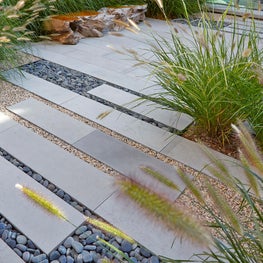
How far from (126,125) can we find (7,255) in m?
1.14

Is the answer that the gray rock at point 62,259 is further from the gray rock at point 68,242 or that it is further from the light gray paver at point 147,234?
the light gray paver at point 147,234

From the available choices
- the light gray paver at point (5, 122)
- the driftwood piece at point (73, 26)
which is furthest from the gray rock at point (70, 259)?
the driftwood piece at point (73, 26)

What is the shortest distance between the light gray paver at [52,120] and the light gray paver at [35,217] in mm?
472

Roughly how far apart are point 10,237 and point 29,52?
2.47m

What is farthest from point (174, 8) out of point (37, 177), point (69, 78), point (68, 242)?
point (68, 242)

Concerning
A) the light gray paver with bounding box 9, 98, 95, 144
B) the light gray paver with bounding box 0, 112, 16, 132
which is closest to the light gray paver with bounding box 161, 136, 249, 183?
the light gray paver with bounding box 9, 98, 95, 144

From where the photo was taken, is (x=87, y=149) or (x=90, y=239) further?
(x=87, y=149)

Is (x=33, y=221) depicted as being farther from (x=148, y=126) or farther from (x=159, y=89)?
(x=159, y=89)

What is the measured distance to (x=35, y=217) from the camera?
1.40 m

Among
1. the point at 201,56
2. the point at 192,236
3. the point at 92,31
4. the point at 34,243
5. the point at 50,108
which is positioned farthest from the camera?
the point at 92,31

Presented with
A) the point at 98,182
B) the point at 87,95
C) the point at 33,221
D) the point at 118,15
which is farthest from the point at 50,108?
the point at 118,15

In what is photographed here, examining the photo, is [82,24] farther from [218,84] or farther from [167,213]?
[167,213]

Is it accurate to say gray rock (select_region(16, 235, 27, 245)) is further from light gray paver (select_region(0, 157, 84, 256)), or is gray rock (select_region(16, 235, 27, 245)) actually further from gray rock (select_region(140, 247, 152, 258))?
gray rock (select_region(140, 247, 152, 258))

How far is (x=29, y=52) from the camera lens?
331 centimetres
